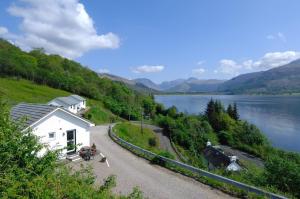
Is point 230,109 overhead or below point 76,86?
below

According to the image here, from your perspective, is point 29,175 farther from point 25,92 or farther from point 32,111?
point 25,92

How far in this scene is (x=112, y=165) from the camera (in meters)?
16.8

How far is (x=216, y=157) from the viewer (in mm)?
46000

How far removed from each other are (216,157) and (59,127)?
34660 millimetres

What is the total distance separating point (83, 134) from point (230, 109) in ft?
253

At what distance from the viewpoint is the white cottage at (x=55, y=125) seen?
56.0ft

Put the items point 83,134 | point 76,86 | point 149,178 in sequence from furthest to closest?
point 76,86
point 83,134
point 149,178

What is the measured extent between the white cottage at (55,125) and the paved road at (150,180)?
2.97 metres

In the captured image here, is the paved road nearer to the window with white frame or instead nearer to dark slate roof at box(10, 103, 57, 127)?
the window with white frame

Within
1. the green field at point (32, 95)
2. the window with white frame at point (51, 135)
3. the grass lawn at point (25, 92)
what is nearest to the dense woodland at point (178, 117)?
the green field at point (32, 95)

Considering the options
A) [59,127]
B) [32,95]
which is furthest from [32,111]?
[32,95]

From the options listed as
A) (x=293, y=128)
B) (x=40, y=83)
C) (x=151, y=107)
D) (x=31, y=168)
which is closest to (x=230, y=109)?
(x=293, y=128)

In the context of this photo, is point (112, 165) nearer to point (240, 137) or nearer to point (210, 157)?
point (210, 157)

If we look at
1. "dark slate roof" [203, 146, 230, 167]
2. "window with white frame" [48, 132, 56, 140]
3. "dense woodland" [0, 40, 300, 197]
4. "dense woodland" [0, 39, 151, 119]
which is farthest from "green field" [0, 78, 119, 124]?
"window with white frame" [48, 132, 56, 140]
